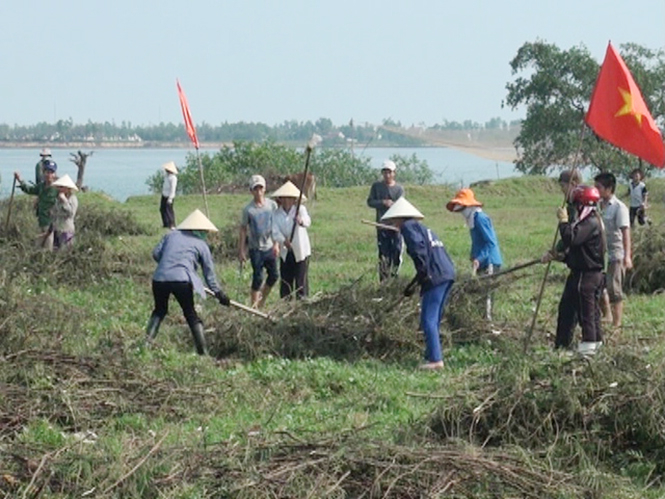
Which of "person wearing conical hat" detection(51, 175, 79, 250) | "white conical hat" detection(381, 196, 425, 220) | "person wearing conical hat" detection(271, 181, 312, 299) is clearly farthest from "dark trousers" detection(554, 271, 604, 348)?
"person wearing conical hat" detection(51, 175, 79, 250)

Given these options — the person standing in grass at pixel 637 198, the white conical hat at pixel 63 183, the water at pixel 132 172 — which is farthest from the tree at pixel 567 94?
the white conical hat at pixel 63 183

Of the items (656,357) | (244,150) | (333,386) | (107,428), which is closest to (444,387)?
(333,386)

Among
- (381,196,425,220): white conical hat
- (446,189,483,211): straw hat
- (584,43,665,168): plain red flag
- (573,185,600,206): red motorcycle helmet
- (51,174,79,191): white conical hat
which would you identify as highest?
(584,43,665,168): plain red flag

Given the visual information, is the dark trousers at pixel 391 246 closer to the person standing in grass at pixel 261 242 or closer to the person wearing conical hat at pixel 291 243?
the person wearing conical hat at pixel 291 243

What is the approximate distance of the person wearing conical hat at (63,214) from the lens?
15211 mm

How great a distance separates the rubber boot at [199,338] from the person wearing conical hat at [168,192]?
11783 millimetres

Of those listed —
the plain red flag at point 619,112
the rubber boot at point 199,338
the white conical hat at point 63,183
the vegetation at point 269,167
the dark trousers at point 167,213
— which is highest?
the plain red flag at point 619,112

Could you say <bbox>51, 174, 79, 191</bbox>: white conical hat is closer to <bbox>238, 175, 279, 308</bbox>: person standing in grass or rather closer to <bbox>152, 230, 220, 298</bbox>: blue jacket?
<bbox>238, 175, 279, 308</bbox>: person standing in grass

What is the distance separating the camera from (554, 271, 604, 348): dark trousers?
10.3 metres

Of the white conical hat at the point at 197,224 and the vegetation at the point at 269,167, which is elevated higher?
the white conical hat at the point at 197,224

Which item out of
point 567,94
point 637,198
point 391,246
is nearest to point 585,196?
point 391,246

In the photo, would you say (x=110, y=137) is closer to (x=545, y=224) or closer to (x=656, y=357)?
(x=545, y=224)

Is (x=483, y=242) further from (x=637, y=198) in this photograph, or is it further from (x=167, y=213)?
(x=167, y=213)

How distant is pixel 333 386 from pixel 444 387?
0.89 m
